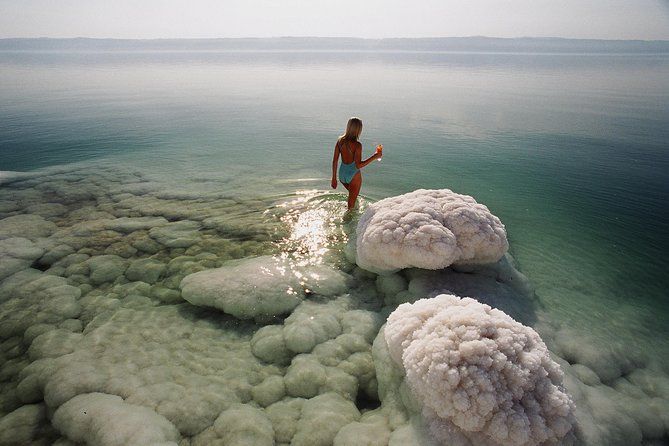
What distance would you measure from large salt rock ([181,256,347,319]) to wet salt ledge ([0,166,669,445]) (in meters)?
0.02

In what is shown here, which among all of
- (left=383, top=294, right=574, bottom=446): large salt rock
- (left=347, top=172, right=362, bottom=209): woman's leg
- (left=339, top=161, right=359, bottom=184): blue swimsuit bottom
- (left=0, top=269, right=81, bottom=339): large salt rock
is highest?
(left=339, top=161, right=359, bottom=184): blue swimsuit bottom

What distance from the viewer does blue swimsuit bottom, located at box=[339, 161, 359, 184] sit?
247 inches

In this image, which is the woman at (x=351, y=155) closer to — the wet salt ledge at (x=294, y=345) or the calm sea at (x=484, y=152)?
the wet salt ledge at (x=294, y=345)

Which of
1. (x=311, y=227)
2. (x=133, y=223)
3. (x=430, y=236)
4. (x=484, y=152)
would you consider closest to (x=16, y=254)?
(x=133, y=223)

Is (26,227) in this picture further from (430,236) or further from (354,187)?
(430,236)

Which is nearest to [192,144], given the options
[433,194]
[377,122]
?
[377,122]

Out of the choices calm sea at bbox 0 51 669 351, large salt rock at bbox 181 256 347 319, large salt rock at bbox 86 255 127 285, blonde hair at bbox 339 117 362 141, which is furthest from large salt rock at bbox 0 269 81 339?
blonde hair at bbox 339 117 362 141

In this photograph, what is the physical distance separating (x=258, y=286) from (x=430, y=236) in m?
2.19

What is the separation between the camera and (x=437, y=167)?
9.40 meters

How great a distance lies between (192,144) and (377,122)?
7.00 metres

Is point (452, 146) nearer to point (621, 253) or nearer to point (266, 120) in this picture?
point (621, 253)

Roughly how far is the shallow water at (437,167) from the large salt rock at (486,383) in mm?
1438

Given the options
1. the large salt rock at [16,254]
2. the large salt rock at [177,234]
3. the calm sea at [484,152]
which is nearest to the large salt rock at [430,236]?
the calm sea at [484,152]

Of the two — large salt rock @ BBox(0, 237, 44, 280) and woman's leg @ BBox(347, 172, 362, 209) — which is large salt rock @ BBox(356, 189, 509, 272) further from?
large salt rock @ BBox(0, 237, 44, 280)
